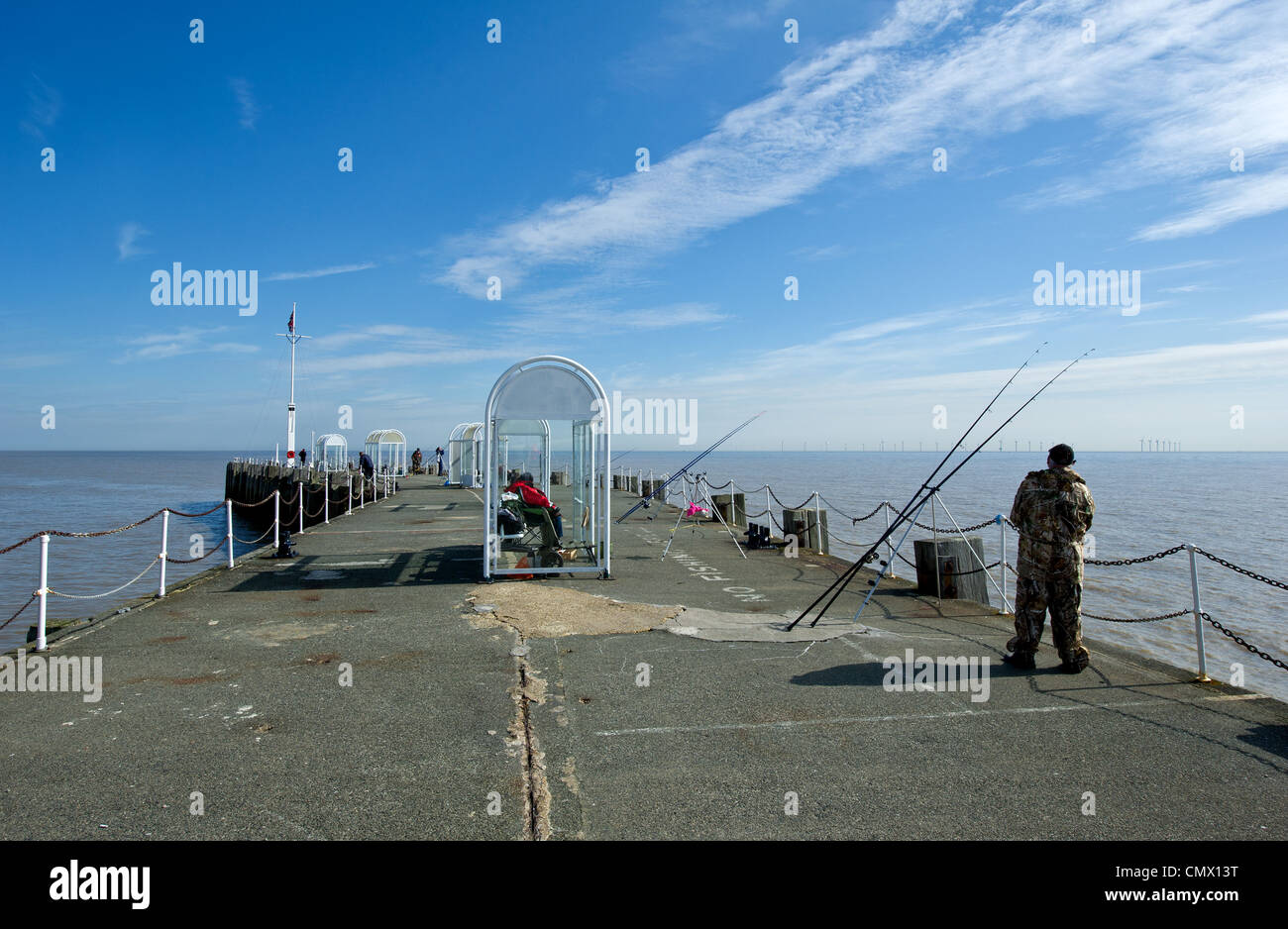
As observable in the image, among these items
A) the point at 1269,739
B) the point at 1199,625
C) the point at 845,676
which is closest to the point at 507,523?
the point at 845,676

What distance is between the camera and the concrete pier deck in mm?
3777

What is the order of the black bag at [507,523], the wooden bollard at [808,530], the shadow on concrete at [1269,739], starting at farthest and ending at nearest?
the wooden bollard at [808,530] → the black bag at [507,523] → the shadow on concrete at [1269,739]

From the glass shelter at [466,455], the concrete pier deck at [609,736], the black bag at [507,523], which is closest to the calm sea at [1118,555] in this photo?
the concrete pier deck at [609,736]

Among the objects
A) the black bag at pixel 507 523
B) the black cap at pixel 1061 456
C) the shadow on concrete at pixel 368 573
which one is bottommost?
the shadow on concrete at pixel 368 573

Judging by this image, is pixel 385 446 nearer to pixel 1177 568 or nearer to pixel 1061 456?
pixel 1177 568

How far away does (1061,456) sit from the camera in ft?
21.2

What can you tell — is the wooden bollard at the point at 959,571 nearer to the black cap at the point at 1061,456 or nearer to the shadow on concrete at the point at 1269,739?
the black cap at the point at 1061,456

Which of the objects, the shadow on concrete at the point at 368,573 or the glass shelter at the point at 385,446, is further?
the glass shelter at the point at 385,446

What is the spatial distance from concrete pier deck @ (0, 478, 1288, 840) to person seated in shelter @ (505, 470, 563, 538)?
3.08 meters

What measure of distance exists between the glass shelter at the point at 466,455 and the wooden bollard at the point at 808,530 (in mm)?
22119

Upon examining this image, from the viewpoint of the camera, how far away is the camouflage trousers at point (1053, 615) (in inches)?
242

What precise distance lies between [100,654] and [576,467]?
7159 mm
